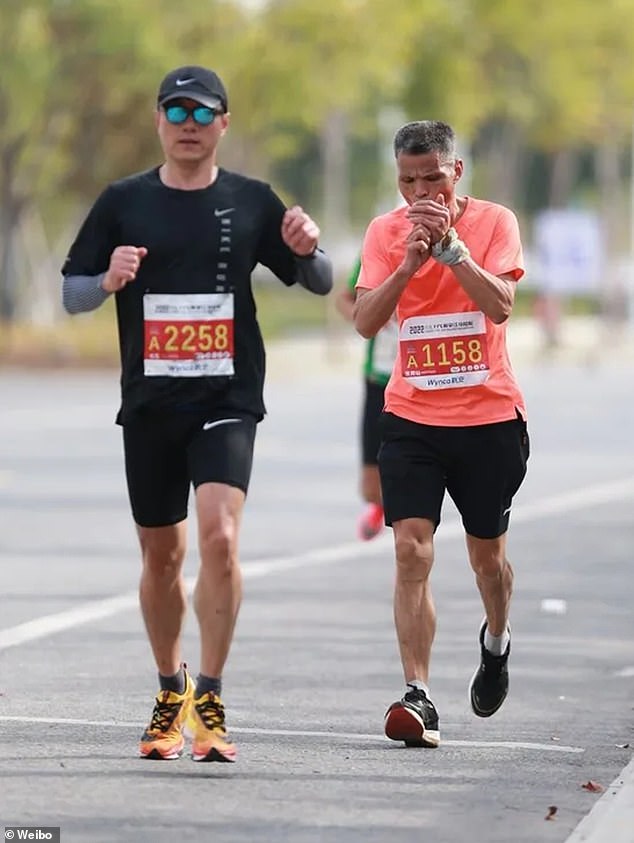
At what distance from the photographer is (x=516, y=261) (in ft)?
26.6

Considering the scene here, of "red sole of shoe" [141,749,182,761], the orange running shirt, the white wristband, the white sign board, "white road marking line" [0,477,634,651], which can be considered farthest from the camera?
the white sign board

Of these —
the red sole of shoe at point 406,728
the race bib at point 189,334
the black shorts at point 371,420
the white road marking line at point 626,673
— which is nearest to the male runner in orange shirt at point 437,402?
the red sole of shoe at point 406,728

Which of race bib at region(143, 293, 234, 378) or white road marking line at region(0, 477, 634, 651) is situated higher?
race bib at region(143, 293, 234, 378)

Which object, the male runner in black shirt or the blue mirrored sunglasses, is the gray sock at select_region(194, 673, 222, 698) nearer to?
the male runner in black shirt

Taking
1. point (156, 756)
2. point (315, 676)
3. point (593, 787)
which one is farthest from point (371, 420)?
point (593, 787)

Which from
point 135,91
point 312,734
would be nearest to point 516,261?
point 312,734

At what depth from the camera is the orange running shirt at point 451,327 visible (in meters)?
8.07

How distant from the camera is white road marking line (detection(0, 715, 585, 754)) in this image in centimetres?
812

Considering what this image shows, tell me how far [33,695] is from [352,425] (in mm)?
16609

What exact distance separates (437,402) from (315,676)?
188 cm

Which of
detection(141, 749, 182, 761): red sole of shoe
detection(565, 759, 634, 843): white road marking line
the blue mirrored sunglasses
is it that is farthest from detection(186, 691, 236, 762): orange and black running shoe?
the blue mirrored sunglasses

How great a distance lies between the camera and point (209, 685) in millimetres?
7570

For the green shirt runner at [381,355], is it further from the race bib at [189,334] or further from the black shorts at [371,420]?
the race bib at [189,334]

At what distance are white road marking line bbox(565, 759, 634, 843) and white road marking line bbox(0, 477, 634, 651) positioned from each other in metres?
3.78
